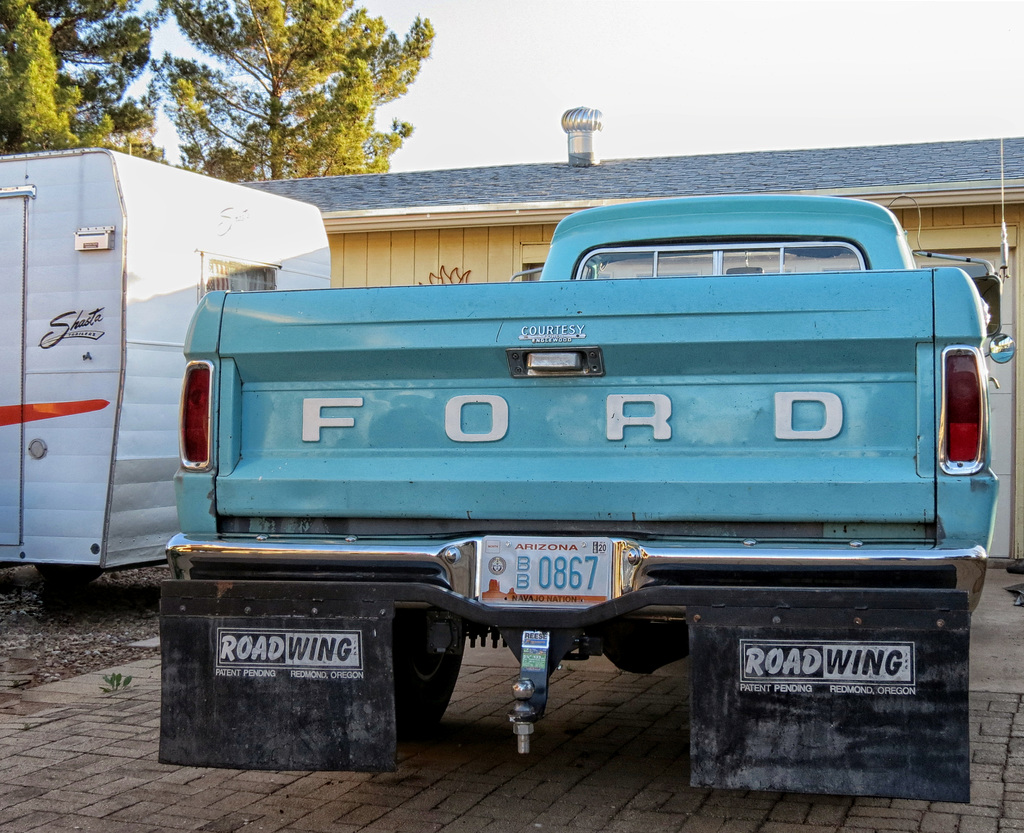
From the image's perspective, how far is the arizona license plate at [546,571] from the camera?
11.2 feet

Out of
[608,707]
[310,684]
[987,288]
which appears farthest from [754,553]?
[987,288]

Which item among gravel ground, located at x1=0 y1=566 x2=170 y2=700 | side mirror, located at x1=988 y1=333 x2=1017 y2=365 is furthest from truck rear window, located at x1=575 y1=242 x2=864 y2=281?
gravel ground, located at x1=0 y1=566 x2=170 y2=700

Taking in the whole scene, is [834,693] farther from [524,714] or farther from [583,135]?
[583,135]

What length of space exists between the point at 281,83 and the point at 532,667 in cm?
3004

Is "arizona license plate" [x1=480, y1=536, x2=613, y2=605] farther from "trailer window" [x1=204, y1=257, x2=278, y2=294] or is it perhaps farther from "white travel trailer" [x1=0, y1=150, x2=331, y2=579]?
"trailer window" [x1=204, y1=257, x2=278, y2=294]

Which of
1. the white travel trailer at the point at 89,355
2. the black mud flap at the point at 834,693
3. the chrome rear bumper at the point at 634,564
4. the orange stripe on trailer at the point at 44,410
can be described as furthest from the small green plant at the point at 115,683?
the black mud flap at the point at 834,693

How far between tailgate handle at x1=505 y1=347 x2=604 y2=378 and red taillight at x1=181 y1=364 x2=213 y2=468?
1.02 m

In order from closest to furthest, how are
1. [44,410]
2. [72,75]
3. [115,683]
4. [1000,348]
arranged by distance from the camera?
[1000,348]
[115,683]
[44,410]
[72,75]

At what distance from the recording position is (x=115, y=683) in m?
5.69

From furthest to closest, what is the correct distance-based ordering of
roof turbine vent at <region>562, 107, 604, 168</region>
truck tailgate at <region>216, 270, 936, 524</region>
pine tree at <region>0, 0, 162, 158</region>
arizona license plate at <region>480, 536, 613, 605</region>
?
pine tree at <region>0, 0, 162, 158</region> → roof turbine vent at <region>562, 107, 604, 168</region> → arizona license plate at <region>480, 536, 613, 605</region> → truck tailgate at <region>216, 270, 936, 524</region>

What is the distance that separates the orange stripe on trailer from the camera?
284 inches

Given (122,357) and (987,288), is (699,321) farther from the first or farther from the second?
Result: (122,357)

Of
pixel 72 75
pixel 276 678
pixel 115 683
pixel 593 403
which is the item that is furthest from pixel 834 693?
pixel 72 75

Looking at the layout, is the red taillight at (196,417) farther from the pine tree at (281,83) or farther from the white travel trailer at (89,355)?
the pine tree at (281,83)
